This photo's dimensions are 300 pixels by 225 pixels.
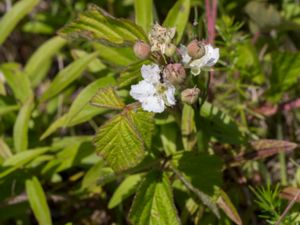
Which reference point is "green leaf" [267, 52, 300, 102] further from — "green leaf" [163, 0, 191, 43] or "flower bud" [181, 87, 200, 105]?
"flower bud" [181, 87, 200, 105]

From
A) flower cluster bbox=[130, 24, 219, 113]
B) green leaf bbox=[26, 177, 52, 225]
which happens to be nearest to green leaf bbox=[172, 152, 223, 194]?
flower cluster bbox=[130, 24, 219, 113]

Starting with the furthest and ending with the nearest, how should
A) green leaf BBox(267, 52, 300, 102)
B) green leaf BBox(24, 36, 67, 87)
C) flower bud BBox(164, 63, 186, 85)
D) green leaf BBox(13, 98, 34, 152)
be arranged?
green leaf BBox(24, 36, 67, 87)
green leaf BBox(267, 52, 300, 102)
green leaf BBox(13, 98, 34, 152)
flower bud BBox(164, 63, 186, 85)

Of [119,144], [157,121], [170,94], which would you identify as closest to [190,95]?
[170,94]

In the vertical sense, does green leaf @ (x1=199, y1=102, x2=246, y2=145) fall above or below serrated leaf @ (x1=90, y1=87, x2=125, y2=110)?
below

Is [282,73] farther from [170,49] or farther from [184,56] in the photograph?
[170,49]

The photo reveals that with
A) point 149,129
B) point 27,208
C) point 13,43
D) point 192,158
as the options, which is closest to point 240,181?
point 192,158

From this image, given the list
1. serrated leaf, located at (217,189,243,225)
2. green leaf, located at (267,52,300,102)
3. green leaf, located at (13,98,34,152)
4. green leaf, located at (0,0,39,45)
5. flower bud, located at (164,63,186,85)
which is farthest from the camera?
green leaf, located at (0,0,39,45)

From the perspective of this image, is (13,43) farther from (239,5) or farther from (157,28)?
(157,28)

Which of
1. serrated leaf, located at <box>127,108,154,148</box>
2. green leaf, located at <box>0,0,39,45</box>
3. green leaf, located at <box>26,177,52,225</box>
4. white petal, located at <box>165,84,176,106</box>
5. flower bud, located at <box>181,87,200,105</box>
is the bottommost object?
green leaf, located at <box>26,177,52,225</box>
